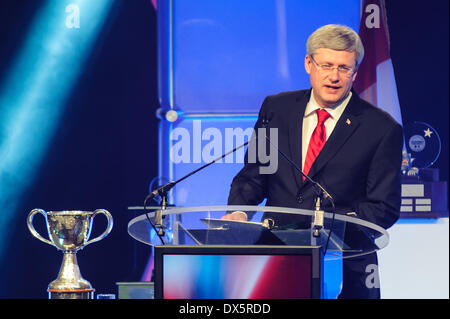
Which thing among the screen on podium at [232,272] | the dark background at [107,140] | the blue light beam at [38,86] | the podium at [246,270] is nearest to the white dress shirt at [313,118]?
the podium at [246,270]

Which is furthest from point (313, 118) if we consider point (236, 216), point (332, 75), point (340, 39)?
point (236, 216)

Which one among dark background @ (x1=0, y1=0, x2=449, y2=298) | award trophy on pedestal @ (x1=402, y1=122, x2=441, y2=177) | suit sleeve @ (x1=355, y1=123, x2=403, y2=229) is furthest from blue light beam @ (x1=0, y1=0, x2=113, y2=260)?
suit sleeve @ (x1=355, y1=123, x2=403, y2=229)

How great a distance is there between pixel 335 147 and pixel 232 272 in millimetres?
963

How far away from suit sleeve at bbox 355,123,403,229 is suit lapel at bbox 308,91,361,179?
11 centimetres

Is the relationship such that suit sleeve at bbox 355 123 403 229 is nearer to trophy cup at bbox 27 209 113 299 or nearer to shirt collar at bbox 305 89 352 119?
shirt collar at bbox 305 89 352 119

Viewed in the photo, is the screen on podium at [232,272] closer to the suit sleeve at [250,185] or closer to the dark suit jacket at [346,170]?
the dark suit jacket at [346,170]

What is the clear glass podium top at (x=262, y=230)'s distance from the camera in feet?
5.76

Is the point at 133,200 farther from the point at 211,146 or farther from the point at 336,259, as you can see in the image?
the point at 336,259

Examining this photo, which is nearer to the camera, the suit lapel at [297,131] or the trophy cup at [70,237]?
the trophy cup at [70,237]

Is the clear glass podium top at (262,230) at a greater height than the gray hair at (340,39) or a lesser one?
lesser

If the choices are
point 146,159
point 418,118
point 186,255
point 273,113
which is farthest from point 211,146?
point 186,255

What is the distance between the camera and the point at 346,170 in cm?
244

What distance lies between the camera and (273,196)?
252cm
